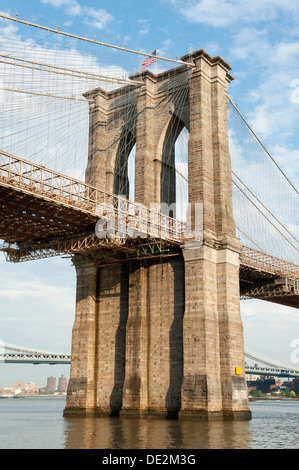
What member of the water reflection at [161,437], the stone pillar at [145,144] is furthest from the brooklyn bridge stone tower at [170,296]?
the water reflection at [161,437]

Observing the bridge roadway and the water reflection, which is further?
the bridge roadway

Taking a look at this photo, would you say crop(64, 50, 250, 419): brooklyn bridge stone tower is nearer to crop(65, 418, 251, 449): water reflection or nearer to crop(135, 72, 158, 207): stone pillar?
crop(135, 72, 158, 207): stone pillar

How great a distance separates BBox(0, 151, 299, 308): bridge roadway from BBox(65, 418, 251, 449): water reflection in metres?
14.4

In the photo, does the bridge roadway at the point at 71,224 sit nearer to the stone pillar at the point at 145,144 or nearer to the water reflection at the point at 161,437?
the stone pillar at the point at 145,144

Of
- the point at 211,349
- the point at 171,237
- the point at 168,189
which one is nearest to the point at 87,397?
the point at 211,349

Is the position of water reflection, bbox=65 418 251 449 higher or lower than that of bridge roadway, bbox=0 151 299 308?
lower

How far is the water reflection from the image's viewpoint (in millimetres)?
23922

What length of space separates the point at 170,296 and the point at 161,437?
60.5 ft

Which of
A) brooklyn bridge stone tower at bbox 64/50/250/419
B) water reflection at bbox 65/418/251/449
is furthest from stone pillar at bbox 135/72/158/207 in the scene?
water reflection at bbox 65/418/251/449

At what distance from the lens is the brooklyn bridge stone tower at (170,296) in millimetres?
41875

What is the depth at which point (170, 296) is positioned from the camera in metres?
45.3
